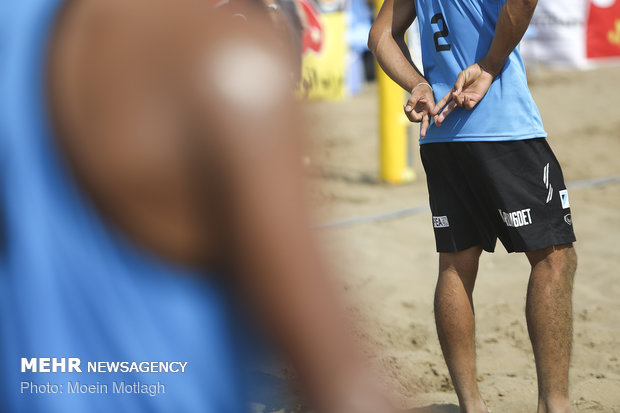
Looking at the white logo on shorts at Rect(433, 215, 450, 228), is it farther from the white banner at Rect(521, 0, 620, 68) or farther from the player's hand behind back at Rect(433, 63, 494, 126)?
the white banner at Rect(521, 0, 620, 68)

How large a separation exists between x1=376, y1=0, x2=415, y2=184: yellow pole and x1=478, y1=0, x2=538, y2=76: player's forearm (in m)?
3.88

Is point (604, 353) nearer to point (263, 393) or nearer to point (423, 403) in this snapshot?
point (423, 403)

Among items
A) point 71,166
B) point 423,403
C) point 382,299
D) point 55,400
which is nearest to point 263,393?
point 423,403

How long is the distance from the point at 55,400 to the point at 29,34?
42 centimetres

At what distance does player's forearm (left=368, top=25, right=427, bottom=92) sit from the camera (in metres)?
2.34

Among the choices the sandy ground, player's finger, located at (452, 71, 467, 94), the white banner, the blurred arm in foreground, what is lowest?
the sandy ground

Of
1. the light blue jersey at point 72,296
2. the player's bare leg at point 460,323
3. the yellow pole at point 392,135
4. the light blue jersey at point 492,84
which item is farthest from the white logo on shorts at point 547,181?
the yellow pole at point 392,135

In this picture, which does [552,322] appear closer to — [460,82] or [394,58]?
[460,82]

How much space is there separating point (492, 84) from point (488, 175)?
10.7 inches

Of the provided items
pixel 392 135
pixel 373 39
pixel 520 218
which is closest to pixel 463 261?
pixel 520 218

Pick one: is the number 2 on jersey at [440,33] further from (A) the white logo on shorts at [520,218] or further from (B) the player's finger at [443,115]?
(A) the white logo on shorts at [520,218]

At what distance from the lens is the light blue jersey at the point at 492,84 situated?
2.16 meters

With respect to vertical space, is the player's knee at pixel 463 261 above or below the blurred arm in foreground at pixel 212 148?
below

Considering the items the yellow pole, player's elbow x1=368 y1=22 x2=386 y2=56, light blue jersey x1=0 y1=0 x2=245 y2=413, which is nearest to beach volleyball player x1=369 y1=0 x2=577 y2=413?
player's elbow x1=368 y1=22 x2=386 y2=56
